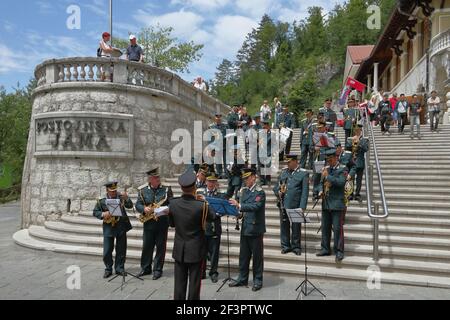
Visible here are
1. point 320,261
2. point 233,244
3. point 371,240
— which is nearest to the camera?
point 320,261

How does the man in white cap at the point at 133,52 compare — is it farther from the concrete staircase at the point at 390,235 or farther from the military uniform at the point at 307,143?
the military uniform at the point at 307,143

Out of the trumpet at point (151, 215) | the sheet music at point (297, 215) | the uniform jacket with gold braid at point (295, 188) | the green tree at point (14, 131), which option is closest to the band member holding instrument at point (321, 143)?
the uniform jacket with gold braid at point (295, 188)

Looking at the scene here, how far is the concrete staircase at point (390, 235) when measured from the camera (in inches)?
273

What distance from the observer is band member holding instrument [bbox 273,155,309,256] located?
759 centimetres

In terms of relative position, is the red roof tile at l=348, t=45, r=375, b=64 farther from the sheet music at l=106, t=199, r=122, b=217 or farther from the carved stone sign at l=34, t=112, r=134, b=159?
the sheet music at l=106, t=199, r=122, b=217

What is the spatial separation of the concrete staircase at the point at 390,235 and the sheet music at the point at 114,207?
1.64 m

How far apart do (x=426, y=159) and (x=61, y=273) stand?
412 inches

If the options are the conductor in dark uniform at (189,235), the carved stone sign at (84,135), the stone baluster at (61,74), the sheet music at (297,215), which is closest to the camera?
the conductor in dark uniform at (189,235)

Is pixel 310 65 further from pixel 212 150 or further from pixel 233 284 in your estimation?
pixel 233 284

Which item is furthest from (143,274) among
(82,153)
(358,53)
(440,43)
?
(358,53)

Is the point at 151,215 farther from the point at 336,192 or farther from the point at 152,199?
the point at 336,192

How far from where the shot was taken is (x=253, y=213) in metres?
6.54

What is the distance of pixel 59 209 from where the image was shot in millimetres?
11414
